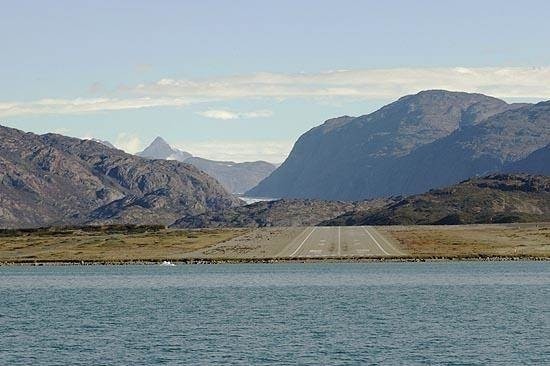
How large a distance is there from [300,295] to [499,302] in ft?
86.5

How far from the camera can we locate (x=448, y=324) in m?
101

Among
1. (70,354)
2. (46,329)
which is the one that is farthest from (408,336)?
(46,329)

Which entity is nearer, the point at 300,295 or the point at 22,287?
the point at 300,295

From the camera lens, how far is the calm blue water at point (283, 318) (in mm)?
82425

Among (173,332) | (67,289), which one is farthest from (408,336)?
(67,289)

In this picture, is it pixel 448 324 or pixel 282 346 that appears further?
pixel 448 324

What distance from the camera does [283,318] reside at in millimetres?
108312

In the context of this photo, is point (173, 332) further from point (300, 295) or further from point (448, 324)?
point (300, 295)

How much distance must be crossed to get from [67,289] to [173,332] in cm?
6397

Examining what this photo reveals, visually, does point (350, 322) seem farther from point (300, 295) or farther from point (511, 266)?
point (511, 266)

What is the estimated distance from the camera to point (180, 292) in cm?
14638

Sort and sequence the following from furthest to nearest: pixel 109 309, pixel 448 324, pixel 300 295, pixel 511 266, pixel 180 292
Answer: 1. pixel 511 266
2. pixel 180 292
3. pixel 300 295
4. pixel 109 309
5. pixel 448 324

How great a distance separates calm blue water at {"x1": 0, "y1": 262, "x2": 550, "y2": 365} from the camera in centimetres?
8243

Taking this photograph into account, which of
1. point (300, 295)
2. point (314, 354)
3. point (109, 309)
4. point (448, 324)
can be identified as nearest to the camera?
point (314, 354)
